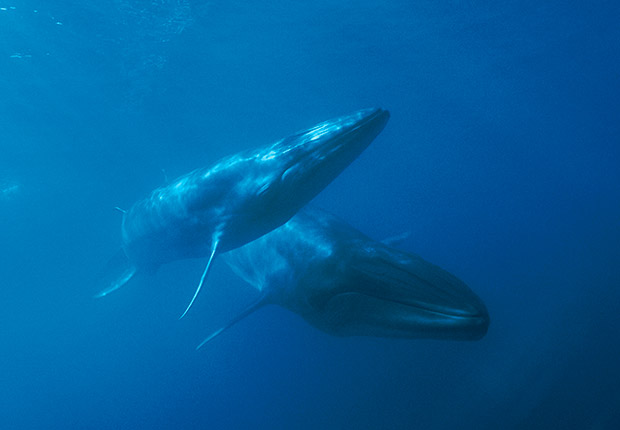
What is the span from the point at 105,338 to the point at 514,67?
128ft

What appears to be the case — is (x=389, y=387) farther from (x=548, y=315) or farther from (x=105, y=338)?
(x=105, y=338)

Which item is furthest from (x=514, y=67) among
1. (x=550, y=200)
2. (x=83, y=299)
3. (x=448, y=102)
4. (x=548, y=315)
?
(x=83, y=299)

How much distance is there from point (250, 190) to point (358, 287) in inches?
72.7

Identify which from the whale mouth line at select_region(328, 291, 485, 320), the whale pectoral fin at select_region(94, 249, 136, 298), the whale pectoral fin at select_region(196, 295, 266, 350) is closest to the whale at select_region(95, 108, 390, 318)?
the whale pectoral fin at select_region(196, 295, 266, 350)

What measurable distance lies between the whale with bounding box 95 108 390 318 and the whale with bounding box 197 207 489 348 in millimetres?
598

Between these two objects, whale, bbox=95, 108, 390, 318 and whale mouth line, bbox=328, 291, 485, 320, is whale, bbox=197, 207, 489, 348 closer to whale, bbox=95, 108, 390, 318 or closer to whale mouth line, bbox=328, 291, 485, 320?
whale mouth line, bbox=328, 291, 485, 320

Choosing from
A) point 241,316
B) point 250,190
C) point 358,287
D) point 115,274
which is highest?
point 115,274

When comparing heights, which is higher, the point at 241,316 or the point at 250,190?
the point at 250,190

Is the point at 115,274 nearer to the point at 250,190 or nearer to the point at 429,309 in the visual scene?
the point at 250,190

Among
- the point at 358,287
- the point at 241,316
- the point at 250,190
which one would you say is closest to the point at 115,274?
the point at 241,316

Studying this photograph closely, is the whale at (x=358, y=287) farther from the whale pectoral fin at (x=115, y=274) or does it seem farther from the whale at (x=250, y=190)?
the whale pectoral fin at (x=115, y=274)

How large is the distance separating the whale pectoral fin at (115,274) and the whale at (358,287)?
220 inches

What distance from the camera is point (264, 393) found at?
40.0 feet

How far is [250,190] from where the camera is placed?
527 cm
